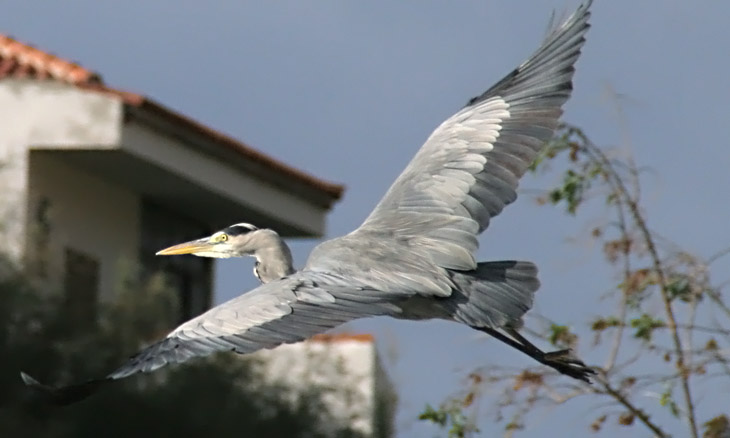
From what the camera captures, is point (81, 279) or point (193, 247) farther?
point (81, 279)

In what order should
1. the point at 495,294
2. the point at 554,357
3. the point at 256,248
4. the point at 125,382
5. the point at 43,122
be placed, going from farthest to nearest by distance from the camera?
the point at 43,122, the point at 125,382, the point at 256,248, the point at 554,357, the point at 495,294

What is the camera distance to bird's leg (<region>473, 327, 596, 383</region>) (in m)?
8.41

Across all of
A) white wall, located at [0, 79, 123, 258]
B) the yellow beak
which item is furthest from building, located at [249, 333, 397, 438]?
the yellow beak

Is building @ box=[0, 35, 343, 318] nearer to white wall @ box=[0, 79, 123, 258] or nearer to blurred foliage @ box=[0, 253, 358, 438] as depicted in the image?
white wall @ box=[0, 79, 123, 258]

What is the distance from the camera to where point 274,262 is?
28.4 ft

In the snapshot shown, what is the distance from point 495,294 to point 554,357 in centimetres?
57

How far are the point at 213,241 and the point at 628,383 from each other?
5.05 feet

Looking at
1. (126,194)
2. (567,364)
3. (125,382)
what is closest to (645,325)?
(567,364)

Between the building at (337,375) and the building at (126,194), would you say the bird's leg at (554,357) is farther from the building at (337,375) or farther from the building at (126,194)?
the building at (337,375)

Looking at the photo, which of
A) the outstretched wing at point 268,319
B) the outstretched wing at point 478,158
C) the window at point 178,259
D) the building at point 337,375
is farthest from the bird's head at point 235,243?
the window at point 178,259

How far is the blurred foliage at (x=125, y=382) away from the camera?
14.5 meters

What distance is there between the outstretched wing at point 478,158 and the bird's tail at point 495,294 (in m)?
0.12

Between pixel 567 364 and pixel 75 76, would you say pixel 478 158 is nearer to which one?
pixel 567 364

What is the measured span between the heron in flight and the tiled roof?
6168 millimetres
